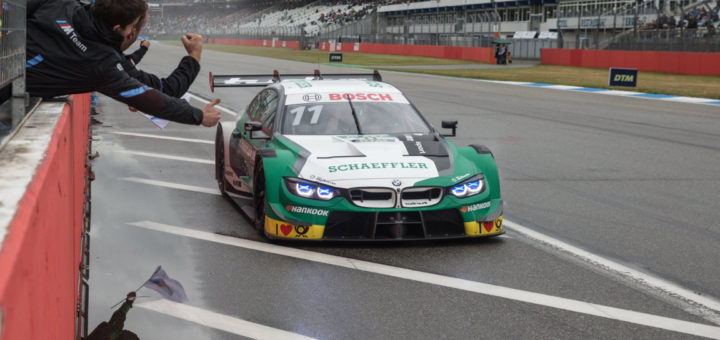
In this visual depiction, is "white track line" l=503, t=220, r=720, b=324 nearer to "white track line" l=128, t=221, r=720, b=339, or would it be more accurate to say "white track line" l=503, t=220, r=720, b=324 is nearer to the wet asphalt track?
the wet asphalt track

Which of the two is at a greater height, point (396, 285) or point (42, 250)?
point (42, 250)

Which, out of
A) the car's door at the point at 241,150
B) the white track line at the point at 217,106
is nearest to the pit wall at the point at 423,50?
the white track line at the point at 217,106

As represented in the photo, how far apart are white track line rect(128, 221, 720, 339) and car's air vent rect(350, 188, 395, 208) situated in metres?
0.47

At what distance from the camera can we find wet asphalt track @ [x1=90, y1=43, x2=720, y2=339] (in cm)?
489

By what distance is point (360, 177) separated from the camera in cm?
666

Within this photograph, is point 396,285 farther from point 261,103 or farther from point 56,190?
point 261,103

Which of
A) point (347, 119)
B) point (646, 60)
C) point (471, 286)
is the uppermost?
point (646, 60)

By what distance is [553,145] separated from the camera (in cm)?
1376

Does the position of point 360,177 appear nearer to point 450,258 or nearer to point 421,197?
point 421,197

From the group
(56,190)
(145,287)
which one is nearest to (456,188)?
(145,287)

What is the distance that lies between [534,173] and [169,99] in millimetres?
7027

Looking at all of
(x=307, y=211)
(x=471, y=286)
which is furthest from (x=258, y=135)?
(x=471, y=286)

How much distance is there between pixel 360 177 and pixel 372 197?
0.19m

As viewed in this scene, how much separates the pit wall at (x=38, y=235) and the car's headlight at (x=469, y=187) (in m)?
3.36
